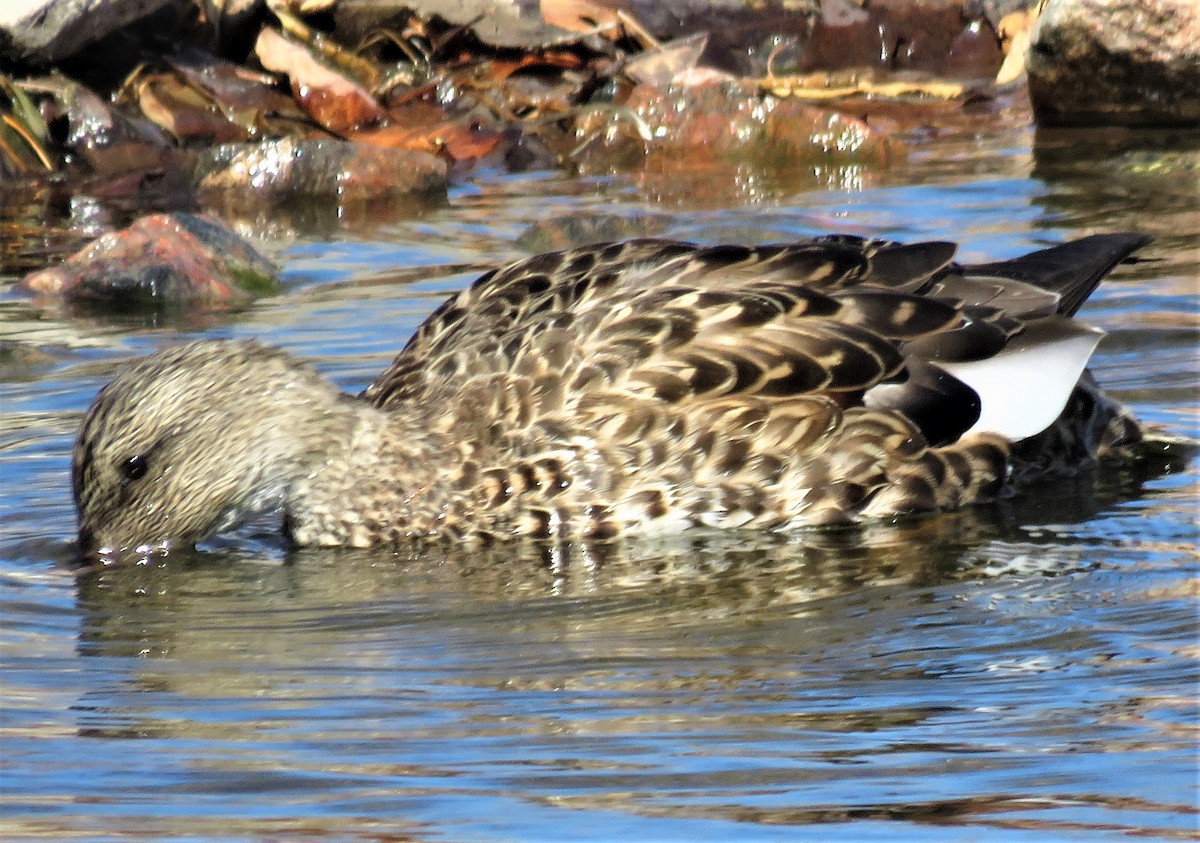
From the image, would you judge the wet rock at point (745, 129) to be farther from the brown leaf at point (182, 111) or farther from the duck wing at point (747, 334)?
the duck wing at point (747, 334)

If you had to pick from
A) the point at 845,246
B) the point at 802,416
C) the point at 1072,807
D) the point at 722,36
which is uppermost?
the point at 722,36

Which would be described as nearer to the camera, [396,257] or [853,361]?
[853,361]

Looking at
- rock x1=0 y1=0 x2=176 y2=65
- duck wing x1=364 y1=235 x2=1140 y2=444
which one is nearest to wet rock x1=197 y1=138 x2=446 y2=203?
rock x1=0 y1=0 x2=176 y2=65

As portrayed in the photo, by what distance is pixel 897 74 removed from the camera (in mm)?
15180

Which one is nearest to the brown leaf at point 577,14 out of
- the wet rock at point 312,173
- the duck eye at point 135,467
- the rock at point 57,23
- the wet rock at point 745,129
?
the wet rock at point 745,129

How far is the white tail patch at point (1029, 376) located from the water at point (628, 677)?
0.25 metres

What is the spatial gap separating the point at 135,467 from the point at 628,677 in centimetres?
211

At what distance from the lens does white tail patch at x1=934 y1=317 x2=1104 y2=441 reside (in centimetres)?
645

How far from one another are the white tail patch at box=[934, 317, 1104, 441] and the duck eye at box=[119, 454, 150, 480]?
7.82 feet

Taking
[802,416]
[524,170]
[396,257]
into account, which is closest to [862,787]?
[802,416]

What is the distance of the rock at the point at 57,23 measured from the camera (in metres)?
12.7

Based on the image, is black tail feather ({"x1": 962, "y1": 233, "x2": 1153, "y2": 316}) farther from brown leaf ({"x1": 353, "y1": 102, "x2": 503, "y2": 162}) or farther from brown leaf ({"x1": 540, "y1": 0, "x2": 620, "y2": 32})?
brown leaf ({"x1": 540, "y1": 0, "x2": 620, "y2": 32})

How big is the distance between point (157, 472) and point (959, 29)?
10550 mm

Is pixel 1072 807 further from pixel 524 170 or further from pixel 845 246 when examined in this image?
pixel 524 170
